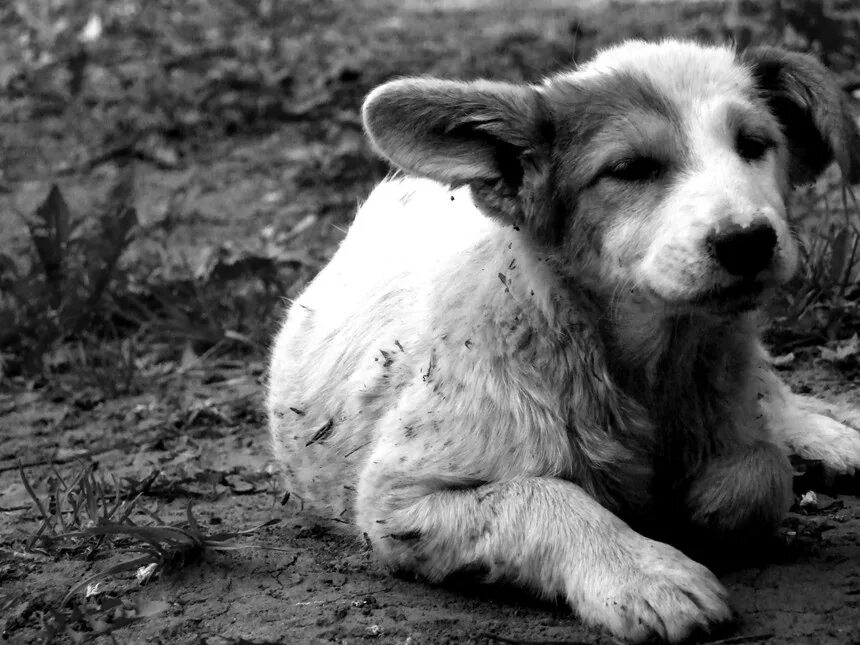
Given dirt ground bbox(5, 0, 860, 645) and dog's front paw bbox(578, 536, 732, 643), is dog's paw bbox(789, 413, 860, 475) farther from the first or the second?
dog's front paw bbox(578, 536, 732, 643)

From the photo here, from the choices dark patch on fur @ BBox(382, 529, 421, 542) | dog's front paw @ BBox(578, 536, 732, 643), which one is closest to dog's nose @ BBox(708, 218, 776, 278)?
dog's front paw @ BBox(578, 536, 732, 643)

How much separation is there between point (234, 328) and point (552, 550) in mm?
3743

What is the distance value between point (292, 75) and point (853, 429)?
23.2 feet

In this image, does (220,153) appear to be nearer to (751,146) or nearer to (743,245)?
(751,146)

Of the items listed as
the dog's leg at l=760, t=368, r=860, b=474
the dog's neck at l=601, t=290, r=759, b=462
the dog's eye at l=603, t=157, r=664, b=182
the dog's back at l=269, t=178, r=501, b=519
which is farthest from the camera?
the dog's leg at l=760, t=368, r=860, b=474

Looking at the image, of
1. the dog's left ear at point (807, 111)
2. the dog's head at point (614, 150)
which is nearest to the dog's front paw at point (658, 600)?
the dog's head at point (614, 150)

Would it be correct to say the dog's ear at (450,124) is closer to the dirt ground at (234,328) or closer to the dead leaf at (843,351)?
the dirt ground at (234,328)

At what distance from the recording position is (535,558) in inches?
148

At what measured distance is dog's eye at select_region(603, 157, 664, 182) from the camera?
3951 mm

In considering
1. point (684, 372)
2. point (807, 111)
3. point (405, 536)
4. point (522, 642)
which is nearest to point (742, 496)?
point (684, 372)

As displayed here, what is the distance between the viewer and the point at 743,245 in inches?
143

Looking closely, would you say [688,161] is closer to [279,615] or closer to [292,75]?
[279,615]

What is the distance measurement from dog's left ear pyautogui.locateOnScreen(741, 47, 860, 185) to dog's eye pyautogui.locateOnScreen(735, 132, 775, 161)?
303mm

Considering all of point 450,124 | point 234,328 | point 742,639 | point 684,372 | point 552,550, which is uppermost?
point 450,124
